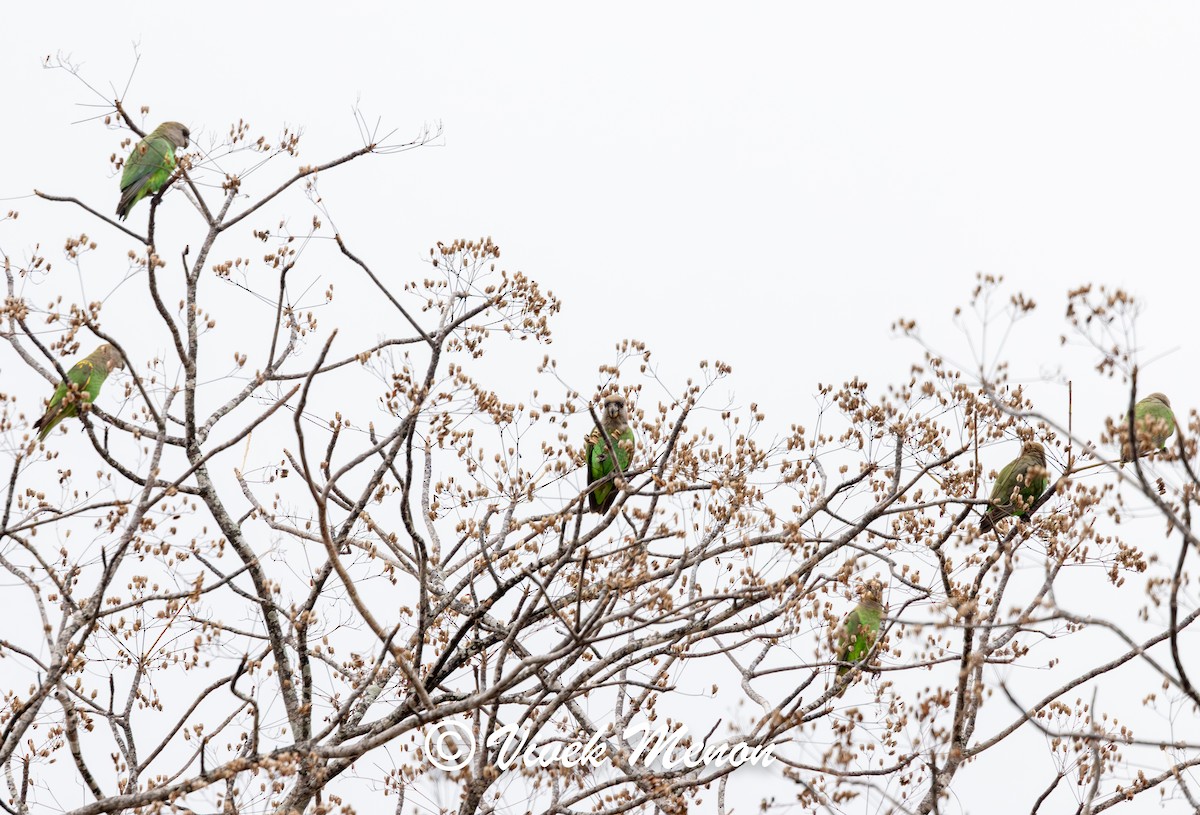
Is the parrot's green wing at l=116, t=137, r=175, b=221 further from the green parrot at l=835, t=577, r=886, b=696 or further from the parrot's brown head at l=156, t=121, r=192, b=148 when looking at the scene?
the green parrot at l=835, t=577, r=886, b=696

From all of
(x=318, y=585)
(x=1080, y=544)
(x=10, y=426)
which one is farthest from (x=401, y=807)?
(x=1080, y=544)

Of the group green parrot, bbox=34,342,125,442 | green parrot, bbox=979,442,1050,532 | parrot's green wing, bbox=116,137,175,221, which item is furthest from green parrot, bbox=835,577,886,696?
parrot's green wing, bbox=116,137,175,221

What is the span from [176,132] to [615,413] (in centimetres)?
512

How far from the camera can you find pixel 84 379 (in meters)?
10.3

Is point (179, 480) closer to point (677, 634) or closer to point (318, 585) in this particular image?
point (318, 585)

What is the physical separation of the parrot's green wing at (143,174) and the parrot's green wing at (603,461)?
4.28 meters

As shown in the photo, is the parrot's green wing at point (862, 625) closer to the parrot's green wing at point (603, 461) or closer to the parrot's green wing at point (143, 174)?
the parrot's green wing at point (603, 461)

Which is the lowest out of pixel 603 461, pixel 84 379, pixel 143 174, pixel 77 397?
pixel 77 397

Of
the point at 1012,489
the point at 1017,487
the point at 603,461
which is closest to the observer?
the point at 1017,487

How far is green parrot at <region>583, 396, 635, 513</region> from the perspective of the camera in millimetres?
10297

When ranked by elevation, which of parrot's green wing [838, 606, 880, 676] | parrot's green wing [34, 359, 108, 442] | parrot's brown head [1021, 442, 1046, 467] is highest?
parrot's green wing [34, 359, 108, 442]

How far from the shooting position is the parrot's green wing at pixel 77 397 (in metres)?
8.75

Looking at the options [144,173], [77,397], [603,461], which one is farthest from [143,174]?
[603,461]

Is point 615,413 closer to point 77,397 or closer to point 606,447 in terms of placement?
point 606,447
